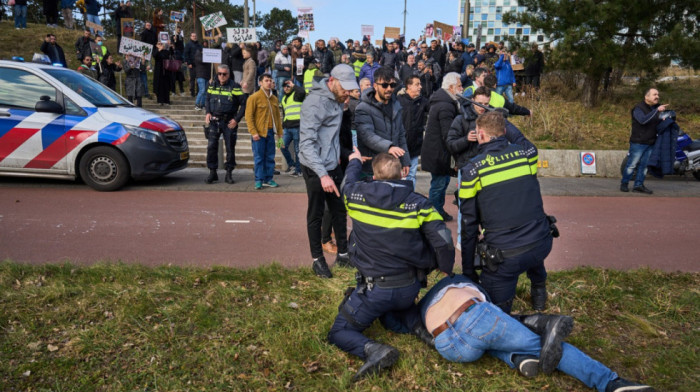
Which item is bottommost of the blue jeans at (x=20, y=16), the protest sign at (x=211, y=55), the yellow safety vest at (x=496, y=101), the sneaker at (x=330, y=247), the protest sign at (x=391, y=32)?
the sneaker at (x=330, y=247)

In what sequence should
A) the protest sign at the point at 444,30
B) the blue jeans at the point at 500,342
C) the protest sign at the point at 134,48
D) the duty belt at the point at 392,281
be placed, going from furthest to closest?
1. the protest sign at the point at 444,30
2. the protest sign at the point at 134,48
3. the duty belt at the point at 392,281
4. the blue jeans at the point at 500,342

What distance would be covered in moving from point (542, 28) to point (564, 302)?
12.7 meters

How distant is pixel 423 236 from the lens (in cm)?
369

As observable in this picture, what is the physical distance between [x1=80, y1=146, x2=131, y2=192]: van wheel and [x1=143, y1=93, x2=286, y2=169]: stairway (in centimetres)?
244

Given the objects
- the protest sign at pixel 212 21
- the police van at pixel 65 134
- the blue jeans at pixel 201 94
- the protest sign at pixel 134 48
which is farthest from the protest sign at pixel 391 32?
the police van at pixel 65 134

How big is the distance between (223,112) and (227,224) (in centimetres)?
322

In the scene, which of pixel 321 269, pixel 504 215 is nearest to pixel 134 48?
pixel 321 269

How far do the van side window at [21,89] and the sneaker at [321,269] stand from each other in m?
6.15

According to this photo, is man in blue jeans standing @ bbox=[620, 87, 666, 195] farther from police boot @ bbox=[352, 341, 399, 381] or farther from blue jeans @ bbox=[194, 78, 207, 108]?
blue jeans @ bbox=[194, 78, 207, 108]

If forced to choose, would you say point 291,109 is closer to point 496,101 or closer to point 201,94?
point 496,101

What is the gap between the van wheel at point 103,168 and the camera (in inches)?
348

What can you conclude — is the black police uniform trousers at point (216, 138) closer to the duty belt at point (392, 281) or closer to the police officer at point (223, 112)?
the police officer at point (223, 112)

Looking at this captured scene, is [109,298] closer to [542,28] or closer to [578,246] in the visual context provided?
[578,246]

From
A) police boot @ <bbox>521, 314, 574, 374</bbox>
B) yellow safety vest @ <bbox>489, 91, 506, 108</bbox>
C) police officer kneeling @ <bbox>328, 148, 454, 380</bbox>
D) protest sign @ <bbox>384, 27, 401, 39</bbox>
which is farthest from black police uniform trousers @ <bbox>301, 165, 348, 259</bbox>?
protest sign @ <bbox>384, 27, 401, 39</bbox>
